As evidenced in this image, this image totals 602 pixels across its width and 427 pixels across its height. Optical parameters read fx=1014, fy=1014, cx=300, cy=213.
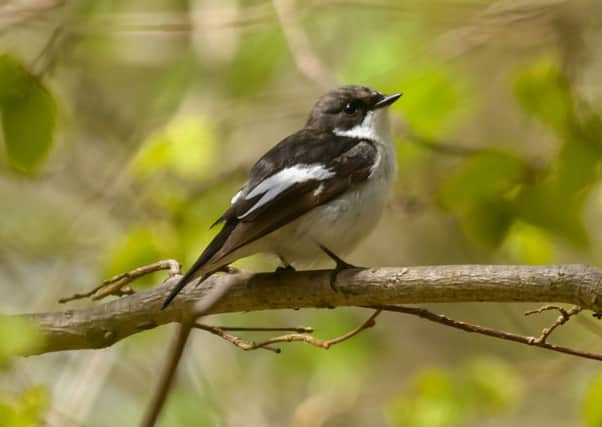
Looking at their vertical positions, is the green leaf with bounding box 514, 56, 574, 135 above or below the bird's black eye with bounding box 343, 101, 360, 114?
below

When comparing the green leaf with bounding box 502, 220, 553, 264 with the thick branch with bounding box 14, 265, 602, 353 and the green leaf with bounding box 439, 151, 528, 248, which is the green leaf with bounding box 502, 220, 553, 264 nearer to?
the green leaf with bounding box 439, 151, 528, 248

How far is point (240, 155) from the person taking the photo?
237 inches

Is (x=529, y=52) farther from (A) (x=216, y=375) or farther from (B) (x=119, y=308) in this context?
(B) (x=119, y=308)

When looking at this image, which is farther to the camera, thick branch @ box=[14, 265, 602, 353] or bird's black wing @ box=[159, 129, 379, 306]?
bird's black wing @ box=[159, 129, 379, 306]

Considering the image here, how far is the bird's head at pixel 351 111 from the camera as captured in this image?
3736 millimetres

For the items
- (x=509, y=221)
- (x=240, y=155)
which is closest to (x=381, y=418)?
(x=240, y=155)

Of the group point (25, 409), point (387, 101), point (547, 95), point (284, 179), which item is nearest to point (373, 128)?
point (387, 101)

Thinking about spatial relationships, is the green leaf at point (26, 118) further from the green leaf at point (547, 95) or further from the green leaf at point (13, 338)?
the green leaf at point (547, 95)

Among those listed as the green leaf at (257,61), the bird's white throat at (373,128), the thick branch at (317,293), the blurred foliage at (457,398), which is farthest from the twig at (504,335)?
the green leaf at (257,61)

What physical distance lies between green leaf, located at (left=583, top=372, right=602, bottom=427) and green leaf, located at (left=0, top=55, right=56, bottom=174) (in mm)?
1699

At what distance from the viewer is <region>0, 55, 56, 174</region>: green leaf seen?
246 centimetres

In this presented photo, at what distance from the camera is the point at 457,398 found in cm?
423

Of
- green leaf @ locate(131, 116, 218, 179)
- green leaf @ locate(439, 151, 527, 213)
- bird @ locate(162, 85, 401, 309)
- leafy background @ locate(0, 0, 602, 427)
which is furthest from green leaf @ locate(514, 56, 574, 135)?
green leaf @ locate(131, 116, 218, 179)

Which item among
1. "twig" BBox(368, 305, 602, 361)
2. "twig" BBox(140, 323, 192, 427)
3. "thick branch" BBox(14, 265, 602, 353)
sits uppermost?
"thick branch" BBox(14, 265, 602, 353)
